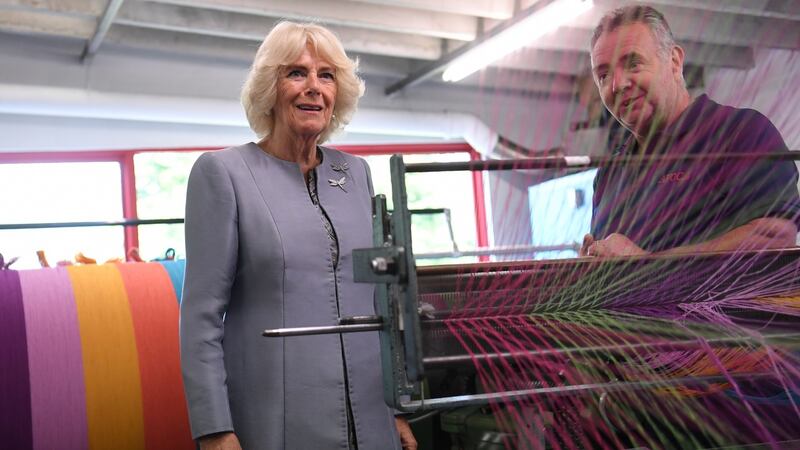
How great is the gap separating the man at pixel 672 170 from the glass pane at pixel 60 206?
14.6ft

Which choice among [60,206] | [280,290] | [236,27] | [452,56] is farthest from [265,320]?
[60,206]

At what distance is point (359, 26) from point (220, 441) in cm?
370

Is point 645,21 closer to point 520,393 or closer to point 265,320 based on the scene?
point 520,393

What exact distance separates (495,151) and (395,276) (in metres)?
5.21

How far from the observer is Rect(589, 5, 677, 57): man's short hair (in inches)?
44.9

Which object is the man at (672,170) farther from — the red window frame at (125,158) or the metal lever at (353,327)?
the red window frame at (125,158)

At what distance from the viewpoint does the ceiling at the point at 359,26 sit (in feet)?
13.3

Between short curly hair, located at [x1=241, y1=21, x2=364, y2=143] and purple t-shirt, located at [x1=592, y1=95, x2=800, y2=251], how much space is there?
493 millimetres

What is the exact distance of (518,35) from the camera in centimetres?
437

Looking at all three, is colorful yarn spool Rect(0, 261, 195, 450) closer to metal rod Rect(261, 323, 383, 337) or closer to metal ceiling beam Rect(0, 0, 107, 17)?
metal rod Rect(261, 323, 383, 337)

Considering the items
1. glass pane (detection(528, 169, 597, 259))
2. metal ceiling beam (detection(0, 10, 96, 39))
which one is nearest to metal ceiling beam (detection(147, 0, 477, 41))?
metal ceiling beam (detection(0, 10, 96, 39))

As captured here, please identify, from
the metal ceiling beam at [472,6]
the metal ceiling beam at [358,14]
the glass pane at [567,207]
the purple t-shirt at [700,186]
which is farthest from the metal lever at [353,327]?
the metal ceiling beam at [472,6]

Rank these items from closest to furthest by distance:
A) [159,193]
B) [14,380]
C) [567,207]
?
1. [14,380]
2. [567,207]
3. [159,193]

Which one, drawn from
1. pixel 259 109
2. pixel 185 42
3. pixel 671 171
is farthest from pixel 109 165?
pixel 671 171
